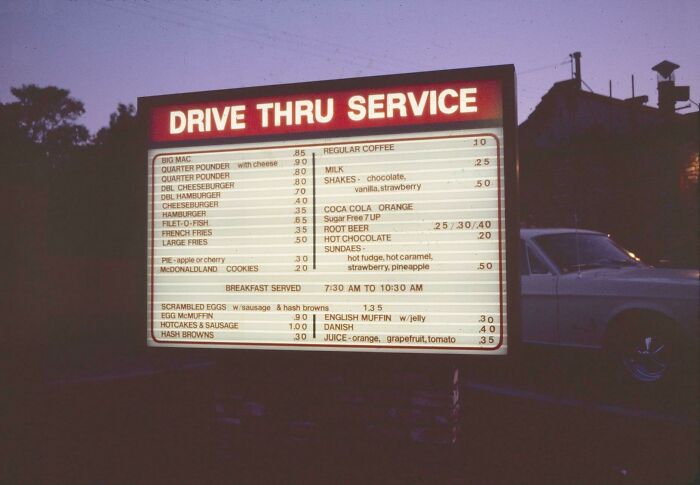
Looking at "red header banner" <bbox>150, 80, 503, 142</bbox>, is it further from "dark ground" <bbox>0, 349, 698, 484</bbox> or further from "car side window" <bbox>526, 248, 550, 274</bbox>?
"car side window" <bbox>526, 248, 550, 274</bbox>

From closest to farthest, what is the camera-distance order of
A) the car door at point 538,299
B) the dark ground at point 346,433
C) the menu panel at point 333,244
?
the menu panel at point 333,244 < the dark ground at point 346,433 < the car door at point 538,299

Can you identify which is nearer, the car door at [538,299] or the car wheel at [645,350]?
the car wheel at [645,350]

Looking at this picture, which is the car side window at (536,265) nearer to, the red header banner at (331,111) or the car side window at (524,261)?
the car side window at (524,261)

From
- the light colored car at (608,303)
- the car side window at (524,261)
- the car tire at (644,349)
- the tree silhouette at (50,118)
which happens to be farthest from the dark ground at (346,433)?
the tree silhouette at (50,118)

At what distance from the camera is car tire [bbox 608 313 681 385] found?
672 centimetres

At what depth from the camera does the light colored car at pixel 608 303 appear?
666 cm

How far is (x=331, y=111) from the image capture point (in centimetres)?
325

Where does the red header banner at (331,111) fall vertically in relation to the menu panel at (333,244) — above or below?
above

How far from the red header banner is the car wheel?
5070 mm

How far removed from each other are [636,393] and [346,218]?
5290 mm

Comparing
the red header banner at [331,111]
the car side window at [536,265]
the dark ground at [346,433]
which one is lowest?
the dark ground at [346,433]

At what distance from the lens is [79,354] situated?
35.6 ft

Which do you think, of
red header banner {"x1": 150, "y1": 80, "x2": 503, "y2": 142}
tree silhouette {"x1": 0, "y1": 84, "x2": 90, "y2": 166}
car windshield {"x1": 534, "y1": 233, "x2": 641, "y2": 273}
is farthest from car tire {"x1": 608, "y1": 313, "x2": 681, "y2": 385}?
tree silhouette {"x1": 0, "y1": 84, "x2": 90, "y2": 166}

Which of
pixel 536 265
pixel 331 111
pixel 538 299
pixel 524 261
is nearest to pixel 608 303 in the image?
pixel 538 299
